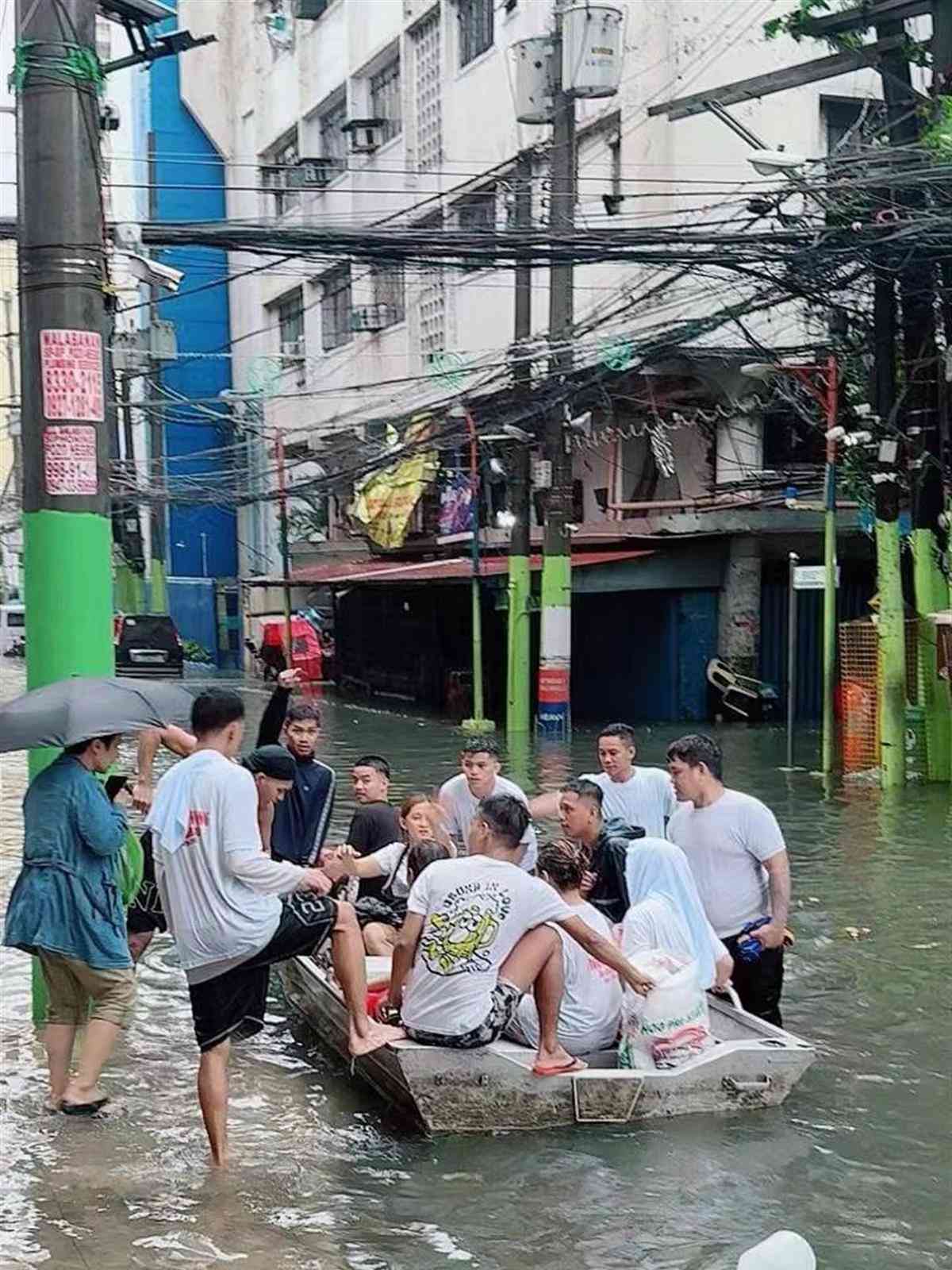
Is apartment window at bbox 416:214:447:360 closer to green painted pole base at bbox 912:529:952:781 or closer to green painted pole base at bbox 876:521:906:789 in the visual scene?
green painted pole base at bbox 912:529:952:781

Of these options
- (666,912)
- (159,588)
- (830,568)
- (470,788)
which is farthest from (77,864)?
(159,588)

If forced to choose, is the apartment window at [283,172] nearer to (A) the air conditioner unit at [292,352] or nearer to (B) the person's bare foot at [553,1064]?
(A) the air conditioner unit at [292,352]

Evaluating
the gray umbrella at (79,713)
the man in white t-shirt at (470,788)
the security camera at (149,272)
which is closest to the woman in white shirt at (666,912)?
the man in white t-shirt at (470,788)

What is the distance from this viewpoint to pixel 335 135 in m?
38.6

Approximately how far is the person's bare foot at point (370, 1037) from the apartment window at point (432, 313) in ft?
82.0

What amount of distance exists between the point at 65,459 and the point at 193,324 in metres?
40.6

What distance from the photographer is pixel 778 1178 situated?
6.16 metres

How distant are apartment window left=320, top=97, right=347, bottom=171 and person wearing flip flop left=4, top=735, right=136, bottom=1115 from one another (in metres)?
32.2

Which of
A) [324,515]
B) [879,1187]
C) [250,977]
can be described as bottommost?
[879,1187]

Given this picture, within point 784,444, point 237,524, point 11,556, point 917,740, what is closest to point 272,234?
point 917,740

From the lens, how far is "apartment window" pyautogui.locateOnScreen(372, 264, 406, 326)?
3381cm

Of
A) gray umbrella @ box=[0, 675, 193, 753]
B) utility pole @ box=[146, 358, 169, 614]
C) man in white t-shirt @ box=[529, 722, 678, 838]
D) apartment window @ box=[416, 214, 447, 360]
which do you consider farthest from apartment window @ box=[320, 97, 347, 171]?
gray umbrella @ box=[0, 675, 193, 753]

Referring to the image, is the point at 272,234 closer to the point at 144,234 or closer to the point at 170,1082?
the point at 144,234

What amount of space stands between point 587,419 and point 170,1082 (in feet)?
67.3
